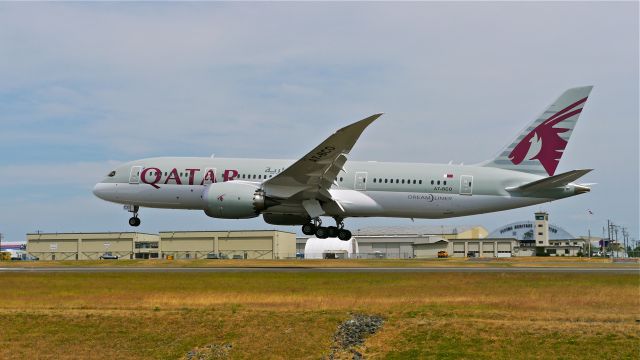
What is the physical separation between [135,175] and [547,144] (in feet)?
98.6

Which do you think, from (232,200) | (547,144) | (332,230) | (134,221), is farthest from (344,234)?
(134,221)

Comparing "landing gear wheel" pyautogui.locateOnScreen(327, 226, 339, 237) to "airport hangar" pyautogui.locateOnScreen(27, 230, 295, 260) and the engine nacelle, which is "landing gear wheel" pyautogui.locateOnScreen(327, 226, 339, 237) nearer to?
the engine nacelle

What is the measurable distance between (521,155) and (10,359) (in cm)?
3647

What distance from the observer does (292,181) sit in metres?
48.7

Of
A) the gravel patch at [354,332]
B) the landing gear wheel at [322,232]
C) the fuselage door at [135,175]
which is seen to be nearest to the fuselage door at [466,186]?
the landing gear wheel at [322,232]

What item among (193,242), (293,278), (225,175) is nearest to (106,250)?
(193,242)

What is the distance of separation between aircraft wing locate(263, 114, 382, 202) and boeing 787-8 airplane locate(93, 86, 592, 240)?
0.24ft

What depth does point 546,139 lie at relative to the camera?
5288 cm

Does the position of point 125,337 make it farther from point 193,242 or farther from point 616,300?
point 193,242

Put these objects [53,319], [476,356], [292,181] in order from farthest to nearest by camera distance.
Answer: [292,181] < [53,319] < [476,356]

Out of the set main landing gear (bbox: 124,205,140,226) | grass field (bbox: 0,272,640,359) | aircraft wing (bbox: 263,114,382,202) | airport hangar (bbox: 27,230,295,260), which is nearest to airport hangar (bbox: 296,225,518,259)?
airport hangar (bbox: 27,230,295,260)

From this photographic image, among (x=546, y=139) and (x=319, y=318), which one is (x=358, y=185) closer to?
(x=546, y=139)

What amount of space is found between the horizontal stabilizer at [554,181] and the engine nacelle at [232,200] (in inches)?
697

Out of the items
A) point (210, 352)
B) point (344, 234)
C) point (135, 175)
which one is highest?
point (135, 175)
